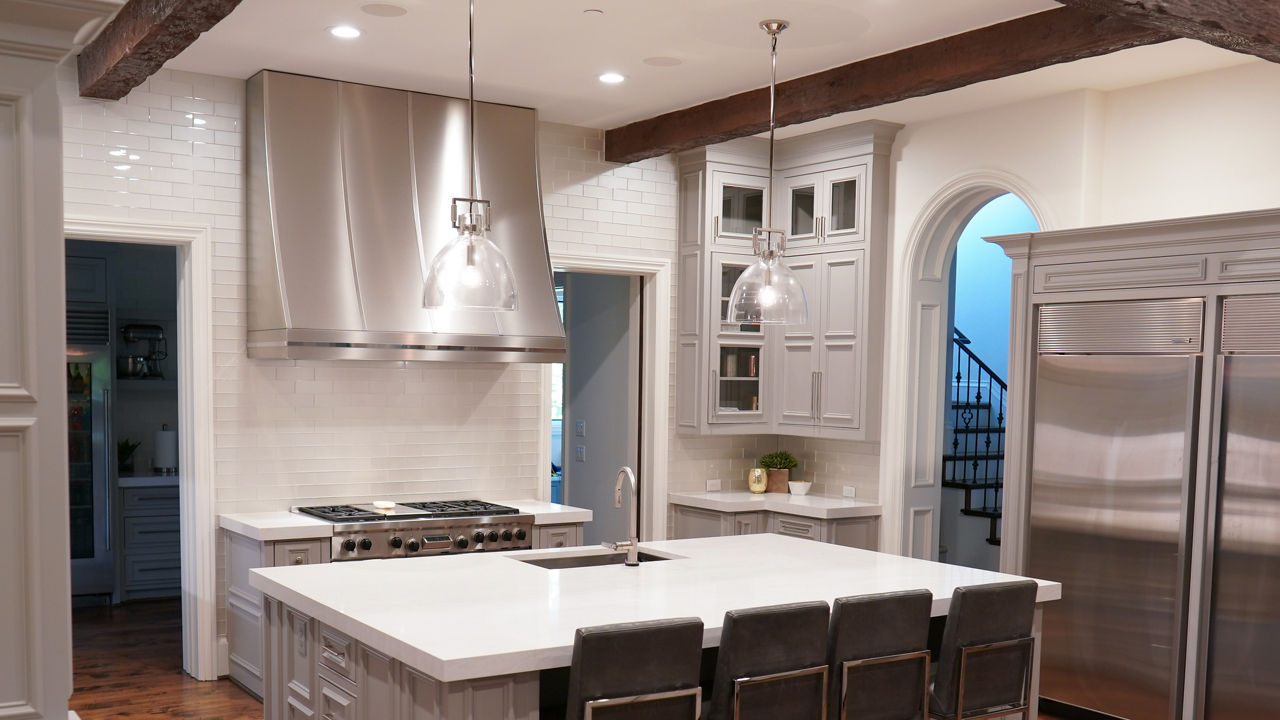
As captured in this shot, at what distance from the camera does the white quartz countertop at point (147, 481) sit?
23.7ft

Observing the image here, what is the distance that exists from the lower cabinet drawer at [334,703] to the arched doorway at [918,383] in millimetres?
3888

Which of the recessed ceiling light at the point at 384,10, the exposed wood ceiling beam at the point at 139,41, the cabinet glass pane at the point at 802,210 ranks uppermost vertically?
the recessed ceiling light at the point at 384,10

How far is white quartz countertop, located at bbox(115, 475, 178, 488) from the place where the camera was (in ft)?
23.7

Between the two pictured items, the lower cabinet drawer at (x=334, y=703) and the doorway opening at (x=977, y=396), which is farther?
the doorway opening at (x=977, y=396)

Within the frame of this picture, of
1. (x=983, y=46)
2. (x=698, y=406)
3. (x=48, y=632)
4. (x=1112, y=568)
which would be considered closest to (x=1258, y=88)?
(x=983, y=46)

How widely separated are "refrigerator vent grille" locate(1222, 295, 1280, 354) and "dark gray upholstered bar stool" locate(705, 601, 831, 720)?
7.77 ft

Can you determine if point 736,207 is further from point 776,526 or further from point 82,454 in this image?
point 82,454

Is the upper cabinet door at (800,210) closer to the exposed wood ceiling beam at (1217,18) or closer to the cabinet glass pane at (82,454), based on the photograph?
the exposed wood ceiling beam at (1217,18)

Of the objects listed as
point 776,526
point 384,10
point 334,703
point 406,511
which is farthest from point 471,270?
point 776,526

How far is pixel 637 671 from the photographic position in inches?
113

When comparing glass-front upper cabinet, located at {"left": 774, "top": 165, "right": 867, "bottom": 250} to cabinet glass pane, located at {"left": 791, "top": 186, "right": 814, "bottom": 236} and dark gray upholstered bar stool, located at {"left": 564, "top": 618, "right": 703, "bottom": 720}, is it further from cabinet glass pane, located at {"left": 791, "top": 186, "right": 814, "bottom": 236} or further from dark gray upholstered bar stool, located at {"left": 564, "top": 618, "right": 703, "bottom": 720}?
dark gray upholstered bar stool, located at {"left": 564, "top": 618, "right": 703, "bottom": 720}

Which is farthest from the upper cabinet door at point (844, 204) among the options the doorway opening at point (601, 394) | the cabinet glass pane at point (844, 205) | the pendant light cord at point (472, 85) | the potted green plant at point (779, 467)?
the pendant light cord at point (472, 85)

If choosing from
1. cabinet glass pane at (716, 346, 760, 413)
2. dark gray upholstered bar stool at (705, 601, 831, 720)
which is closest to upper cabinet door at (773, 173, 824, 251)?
cabinet glass pane at (716, 346, 760, 413)

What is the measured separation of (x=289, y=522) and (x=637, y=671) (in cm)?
289
